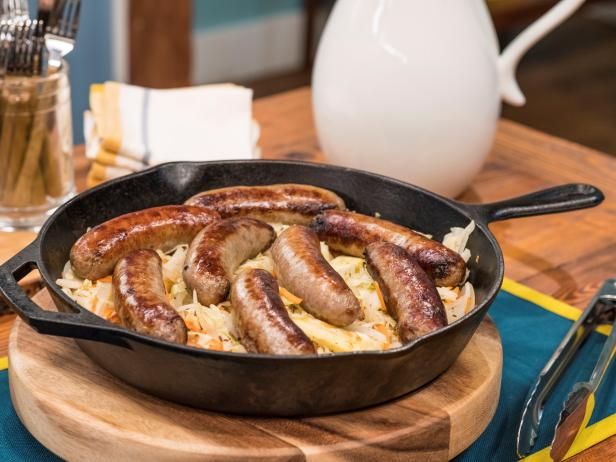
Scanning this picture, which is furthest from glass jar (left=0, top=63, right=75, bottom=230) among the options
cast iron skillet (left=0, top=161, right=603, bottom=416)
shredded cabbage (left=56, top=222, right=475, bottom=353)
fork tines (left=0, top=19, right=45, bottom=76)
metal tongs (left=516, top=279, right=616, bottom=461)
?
metal tongs (left=516, top=279, right=616, bottom=461)

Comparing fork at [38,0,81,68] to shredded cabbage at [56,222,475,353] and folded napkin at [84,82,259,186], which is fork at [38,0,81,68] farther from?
shredded cabbage at [56,222,475,353]

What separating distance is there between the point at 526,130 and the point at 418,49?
3.04 ft

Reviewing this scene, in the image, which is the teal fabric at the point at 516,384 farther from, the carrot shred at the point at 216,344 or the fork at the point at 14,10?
the fork at the point at 14,10

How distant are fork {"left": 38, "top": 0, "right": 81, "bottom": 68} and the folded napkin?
32cm

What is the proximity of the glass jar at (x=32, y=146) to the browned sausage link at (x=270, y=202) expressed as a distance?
1.50 feet

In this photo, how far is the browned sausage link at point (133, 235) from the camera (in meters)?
1.61

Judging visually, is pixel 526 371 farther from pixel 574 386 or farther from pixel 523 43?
pixel 523 43

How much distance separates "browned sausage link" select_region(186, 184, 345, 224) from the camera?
1.83 m

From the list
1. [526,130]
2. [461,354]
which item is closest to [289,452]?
[461,354]

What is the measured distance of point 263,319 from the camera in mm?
1377

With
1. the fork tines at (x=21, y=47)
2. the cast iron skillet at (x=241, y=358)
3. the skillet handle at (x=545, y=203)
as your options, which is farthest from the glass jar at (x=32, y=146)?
the skillet handle at (x=545, y=203)

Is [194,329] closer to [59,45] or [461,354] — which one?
[461,354]

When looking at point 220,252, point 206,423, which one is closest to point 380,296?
point 220,252

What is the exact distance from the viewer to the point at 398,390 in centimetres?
141
